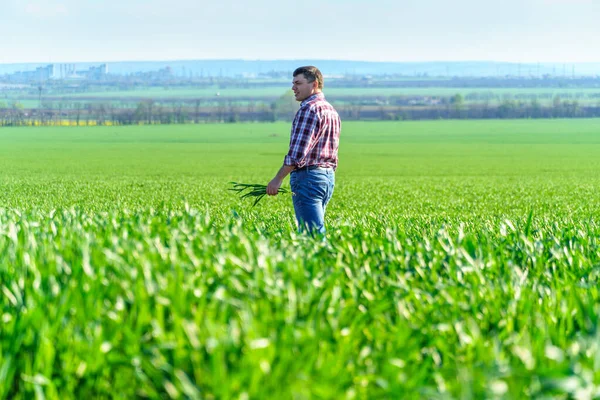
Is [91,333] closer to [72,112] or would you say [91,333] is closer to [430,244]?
[430,244]

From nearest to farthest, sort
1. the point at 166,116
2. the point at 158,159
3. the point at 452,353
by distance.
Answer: the point at 452,353, the point at 158,159, the point at 166,116

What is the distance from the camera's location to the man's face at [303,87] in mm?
9297

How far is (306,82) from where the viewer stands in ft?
30.5

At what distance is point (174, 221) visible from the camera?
621cm

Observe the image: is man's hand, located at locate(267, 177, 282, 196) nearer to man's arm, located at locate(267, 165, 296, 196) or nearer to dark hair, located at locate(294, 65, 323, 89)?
man's arm, located at locate(267, 165, 296, 196)

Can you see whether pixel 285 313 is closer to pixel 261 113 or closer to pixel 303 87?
pixel 303 87

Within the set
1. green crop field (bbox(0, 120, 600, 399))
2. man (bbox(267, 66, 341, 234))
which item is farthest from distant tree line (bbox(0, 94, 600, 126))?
green crop field (bbox(0, 120, 600, 399))

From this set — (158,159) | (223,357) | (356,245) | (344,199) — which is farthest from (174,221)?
(158,159)

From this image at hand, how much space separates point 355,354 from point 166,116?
158 metres

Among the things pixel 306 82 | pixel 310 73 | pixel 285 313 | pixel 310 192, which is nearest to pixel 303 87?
pixel 306 82

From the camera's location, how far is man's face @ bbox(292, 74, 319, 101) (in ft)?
30.5

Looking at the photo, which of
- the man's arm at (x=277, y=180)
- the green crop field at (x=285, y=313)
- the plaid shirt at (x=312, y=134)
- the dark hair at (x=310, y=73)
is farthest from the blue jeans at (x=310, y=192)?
the green crop field at (x=285, y=313)

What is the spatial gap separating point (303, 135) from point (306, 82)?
0.61 m

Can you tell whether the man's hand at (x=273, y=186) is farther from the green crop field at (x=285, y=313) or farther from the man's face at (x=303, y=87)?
the green crop field at (x=285, y=313)
